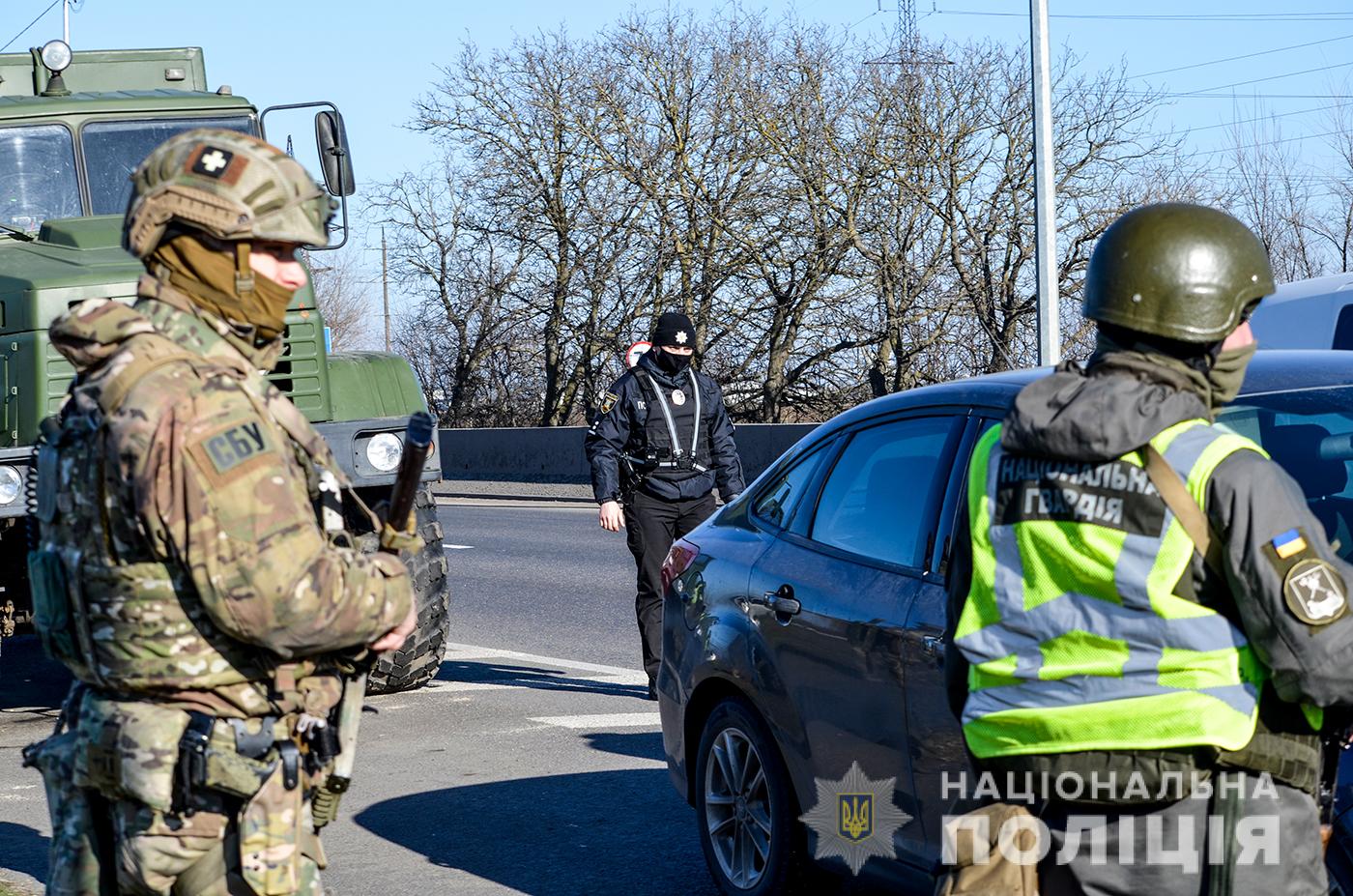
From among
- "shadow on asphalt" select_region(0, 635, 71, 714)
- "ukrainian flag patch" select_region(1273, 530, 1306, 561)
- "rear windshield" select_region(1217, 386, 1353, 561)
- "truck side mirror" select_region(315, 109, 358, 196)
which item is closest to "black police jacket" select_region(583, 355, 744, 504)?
"truck side mirror" select_region(315, 109, 358, 196)

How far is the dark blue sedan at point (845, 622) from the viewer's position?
4227 millimetres

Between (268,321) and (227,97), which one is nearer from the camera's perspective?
(268,321)

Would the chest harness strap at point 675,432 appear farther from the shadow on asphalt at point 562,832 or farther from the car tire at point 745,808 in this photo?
the car tire at point 745,808

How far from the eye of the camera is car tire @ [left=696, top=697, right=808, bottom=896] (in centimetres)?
496

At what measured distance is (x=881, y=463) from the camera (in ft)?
16.0

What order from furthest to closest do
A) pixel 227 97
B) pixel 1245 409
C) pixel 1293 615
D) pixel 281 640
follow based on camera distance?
pixel 227 97 < pixel 1245 409 < pixel 281 640 < pixel 1293 615

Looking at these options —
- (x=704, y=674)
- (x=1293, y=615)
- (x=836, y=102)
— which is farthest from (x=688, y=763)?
(x=836, y=102)

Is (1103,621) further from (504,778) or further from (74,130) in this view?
(74,130)

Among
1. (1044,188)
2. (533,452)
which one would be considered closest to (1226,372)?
(1044,188)

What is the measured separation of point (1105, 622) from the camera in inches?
104

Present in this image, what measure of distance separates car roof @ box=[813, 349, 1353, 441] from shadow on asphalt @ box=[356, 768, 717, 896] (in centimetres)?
190

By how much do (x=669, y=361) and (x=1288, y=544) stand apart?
663 centimetres

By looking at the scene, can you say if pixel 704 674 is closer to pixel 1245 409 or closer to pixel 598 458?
pixel 1245 409

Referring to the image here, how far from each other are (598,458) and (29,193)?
3487 millimetres
